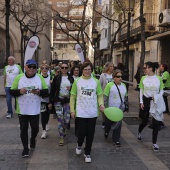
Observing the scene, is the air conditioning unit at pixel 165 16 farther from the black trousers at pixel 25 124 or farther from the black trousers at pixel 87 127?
the black trousers at pixel 25 124

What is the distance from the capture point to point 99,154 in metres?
5.17

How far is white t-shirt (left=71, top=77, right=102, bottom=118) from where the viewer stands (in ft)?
15.4

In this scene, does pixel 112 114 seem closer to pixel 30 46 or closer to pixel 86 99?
pixel 86 99

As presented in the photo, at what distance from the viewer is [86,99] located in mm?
4703

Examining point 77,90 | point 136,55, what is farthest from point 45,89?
point 136,55

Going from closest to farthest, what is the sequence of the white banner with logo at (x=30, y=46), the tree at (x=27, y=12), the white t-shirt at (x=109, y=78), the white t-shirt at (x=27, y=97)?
the white t-shirt at (x=27, y=97), the white t-shirt at (x=109, y=78), the white banner with logo at (x=30, y=46), the tree at (x=27, y=12)

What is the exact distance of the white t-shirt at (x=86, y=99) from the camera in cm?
469

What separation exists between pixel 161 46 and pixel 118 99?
12423 mm

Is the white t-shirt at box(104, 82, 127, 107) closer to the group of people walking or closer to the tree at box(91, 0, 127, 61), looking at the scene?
the group of people walking

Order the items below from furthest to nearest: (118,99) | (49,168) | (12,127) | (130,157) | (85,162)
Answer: (12,127)
(118,99)
(130,157)
(85,162)
(49,168)

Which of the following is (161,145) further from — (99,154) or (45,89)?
(45,89)

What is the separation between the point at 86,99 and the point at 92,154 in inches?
46.2

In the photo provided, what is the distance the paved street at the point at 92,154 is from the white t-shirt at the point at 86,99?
87 centimetres

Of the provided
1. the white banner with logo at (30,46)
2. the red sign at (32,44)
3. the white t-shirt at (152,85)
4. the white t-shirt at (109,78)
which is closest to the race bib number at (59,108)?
the white t-shirt at (152,85)
